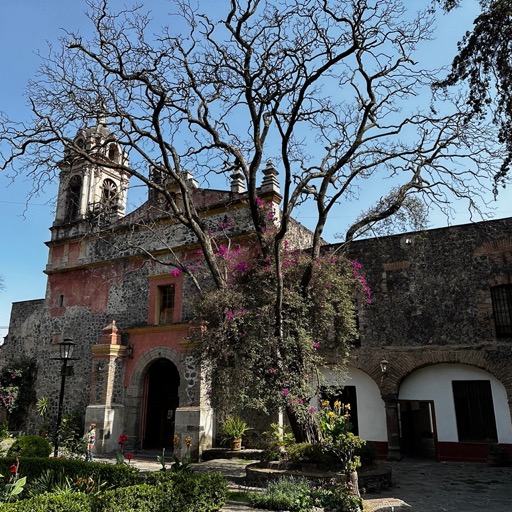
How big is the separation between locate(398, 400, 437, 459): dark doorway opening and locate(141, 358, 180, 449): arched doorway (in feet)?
26.0

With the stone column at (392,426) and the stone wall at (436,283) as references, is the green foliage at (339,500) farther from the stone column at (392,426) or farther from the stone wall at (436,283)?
the stone wall at (436,283)

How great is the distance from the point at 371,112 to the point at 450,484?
29.7ft

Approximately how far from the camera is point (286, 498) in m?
7.80

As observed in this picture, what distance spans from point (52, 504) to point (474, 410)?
39.5ft

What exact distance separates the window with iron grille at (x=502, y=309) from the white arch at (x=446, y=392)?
4.32 feet

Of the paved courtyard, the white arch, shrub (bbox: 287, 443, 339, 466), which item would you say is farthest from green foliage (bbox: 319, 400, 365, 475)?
the white arch

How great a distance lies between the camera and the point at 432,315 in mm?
14422

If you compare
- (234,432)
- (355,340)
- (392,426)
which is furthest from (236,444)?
(355,340)

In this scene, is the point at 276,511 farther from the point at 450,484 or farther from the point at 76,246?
the point at 76,246

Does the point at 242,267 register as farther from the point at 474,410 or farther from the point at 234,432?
the point at 474,410

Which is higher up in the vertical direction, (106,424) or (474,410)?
(474,410)

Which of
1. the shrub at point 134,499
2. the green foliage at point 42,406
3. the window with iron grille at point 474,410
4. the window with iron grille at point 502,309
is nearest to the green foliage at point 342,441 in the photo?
Result: the shrub at point 134,499

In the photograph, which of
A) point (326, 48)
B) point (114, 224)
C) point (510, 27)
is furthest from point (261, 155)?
point (114, 224)

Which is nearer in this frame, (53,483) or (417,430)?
(53,483)
